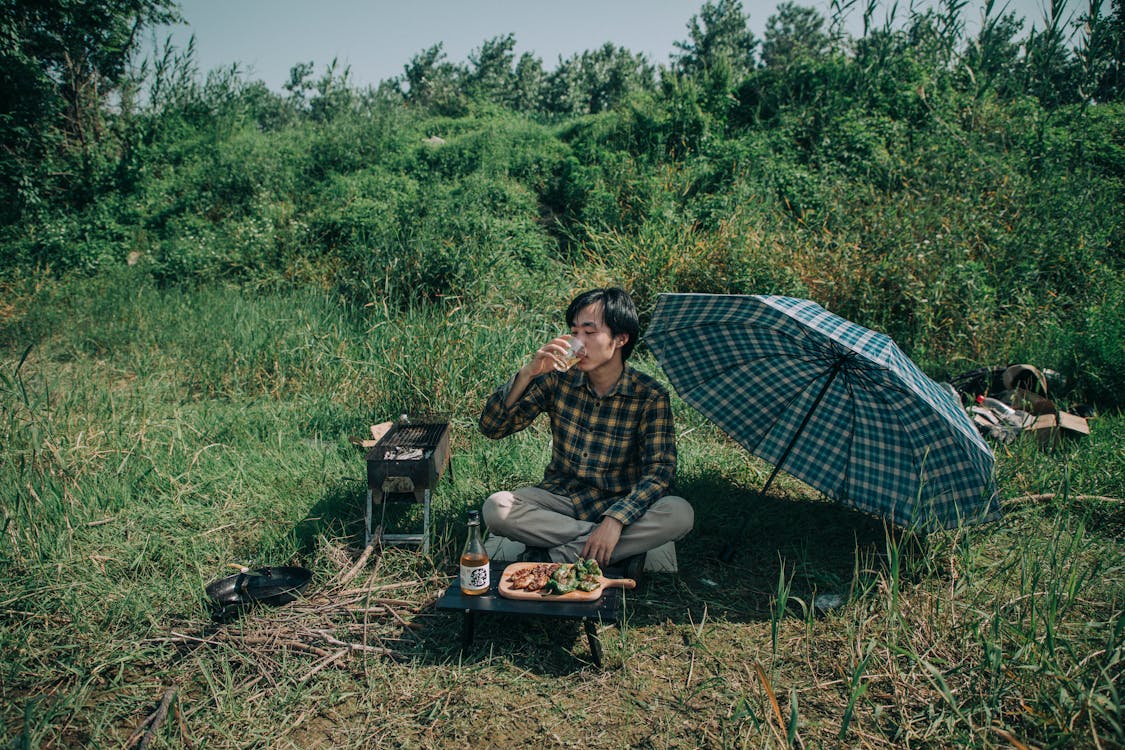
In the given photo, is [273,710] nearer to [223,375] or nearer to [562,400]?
[562,400]

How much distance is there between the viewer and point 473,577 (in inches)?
105

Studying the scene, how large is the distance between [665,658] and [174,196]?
13.6m

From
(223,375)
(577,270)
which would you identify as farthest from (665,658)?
(577,270)

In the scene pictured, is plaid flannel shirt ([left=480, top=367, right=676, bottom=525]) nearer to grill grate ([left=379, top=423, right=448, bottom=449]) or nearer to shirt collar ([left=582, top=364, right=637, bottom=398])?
shirt collar ([left=582, top=364, right=637, bottom=398])

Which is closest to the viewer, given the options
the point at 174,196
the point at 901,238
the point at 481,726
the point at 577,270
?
the point at 481,726

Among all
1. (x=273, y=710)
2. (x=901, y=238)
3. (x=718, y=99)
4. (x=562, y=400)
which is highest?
(x=718, y=99)

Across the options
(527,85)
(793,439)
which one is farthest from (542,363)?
(527,85)

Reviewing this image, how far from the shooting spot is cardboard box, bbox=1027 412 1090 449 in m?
4.55

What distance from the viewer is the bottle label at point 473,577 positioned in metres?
2.65

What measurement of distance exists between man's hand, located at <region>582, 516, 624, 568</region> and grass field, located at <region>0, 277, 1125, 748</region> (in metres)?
0.38

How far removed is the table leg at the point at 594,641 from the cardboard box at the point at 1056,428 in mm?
3670

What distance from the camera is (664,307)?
3.44 metres

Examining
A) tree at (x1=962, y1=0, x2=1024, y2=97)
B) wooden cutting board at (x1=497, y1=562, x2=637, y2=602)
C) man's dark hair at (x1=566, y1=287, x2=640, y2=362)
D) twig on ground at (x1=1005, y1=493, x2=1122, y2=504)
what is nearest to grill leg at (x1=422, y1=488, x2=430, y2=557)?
wooden cutting board at (x1=497, y1=562, x2=637, y2=602)

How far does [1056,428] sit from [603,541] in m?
3.72
